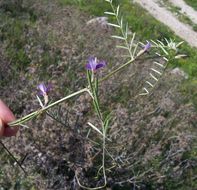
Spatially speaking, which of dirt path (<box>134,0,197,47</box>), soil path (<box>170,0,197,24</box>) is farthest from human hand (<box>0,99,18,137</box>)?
soil path (<box>170,0,197,24</box>)

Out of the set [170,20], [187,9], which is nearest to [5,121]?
[170,20]

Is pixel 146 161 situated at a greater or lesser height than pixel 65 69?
greater

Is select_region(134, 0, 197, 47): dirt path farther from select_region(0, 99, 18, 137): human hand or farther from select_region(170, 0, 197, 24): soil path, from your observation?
select_region(0, 99, 18, 137): human hand

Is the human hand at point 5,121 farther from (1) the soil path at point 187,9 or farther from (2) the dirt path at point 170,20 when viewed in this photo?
(1) the soil path at point 187,9

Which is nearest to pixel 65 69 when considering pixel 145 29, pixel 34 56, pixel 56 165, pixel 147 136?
pixel 34 56

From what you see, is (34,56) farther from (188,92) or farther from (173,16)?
(173,16)

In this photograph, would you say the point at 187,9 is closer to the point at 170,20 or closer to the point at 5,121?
the point at 170,20

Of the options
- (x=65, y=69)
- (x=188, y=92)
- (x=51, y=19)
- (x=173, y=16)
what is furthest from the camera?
(x=173, y=16)
